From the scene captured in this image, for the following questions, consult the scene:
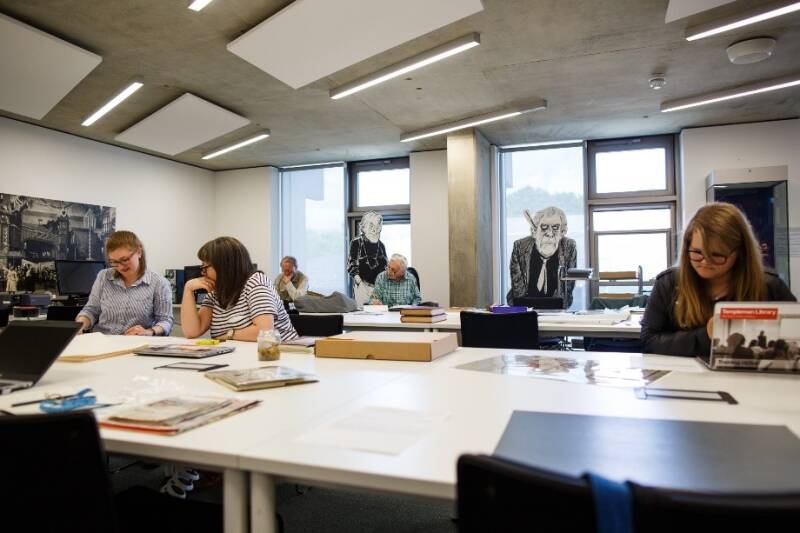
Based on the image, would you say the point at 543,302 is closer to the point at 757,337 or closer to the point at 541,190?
the point at 757,337

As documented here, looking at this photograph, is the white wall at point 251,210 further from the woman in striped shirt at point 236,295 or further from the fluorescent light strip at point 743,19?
the fluorescent light strip at point 743,19

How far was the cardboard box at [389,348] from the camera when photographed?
1.94 m

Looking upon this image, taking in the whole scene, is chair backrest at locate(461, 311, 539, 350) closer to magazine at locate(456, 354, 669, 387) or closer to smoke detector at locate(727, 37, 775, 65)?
magazine at locate(456, 354, 669, 387)

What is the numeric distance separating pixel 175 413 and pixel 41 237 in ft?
22.1

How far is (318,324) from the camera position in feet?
10.1

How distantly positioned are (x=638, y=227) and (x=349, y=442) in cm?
774

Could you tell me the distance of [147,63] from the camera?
16.2 ft

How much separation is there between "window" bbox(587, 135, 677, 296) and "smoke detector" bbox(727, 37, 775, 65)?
2.89 meters

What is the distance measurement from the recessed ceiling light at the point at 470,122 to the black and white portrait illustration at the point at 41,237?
4530 millimetres

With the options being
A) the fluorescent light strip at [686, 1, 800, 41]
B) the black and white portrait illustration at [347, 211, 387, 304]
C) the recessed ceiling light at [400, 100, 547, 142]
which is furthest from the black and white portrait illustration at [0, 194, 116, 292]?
the fluorescent light strip at [686, 1, 800, 41]

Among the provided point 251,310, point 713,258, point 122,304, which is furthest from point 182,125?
point 713,258

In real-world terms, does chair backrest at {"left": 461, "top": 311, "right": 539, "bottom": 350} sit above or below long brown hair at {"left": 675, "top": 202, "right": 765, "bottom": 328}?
below

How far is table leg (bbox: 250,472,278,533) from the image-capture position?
963 millimetres

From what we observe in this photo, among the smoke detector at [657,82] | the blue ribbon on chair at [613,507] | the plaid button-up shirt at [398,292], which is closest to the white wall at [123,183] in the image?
the plaid button-up shirt at [398,292]
